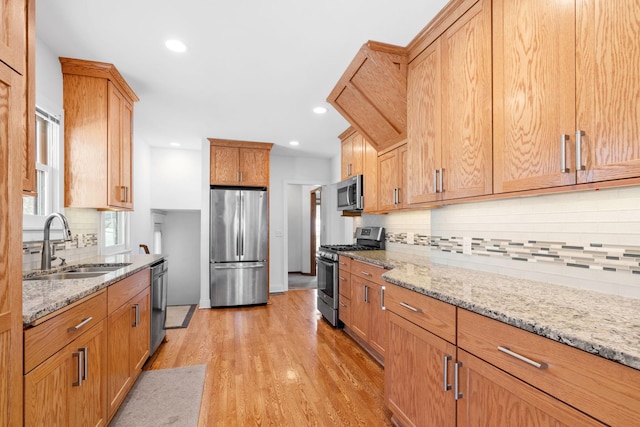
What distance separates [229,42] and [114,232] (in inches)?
121

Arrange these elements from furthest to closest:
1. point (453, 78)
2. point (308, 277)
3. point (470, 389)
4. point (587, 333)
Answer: point (308, 277) < point (453, 78) < point (470, 389) < point (587, 333)

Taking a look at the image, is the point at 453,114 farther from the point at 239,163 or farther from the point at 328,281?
the point at 239,163

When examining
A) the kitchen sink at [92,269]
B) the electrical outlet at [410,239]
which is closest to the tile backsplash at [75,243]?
the kitchen sink at [92,269]

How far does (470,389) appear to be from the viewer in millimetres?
1245

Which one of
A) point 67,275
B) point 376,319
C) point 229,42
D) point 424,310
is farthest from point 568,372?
point 67,275

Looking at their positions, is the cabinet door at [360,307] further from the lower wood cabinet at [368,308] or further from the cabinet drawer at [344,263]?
the cabinet drawer at [344,263]

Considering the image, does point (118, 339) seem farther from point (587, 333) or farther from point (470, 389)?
point (587, 333)

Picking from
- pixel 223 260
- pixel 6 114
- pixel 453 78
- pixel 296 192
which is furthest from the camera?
pixel 296 192

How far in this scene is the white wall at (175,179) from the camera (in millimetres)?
5328

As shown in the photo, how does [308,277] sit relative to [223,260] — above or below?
below

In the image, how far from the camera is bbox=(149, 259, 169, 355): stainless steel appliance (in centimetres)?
286

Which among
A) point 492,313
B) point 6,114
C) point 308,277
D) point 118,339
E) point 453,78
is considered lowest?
point 308,277

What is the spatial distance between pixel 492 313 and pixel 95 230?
361 cm

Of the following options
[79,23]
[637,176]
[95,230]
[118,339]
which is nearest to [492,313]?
[637,176]
